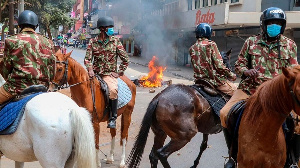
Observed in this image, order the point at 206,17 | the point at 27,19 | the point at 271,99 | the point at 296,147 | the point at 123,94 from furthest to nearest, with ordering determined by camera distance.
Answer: the point at 206,17 → the point at 123,94 → the point at 27,19 → the point at 296,147 → the point at 271,99

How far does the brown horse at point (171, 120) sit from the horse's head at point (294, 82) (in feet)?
7.87

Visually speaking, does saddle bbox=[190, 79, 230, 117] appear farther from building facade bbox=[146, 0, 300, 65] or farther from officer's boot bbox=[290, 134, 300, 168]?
building facade bbox=[146, 0, 300, 65]

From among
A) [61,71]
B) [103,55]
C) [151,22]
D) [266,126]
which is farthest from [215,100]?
[151,22]

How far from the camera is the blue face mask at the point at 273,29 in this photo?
14.9 feet

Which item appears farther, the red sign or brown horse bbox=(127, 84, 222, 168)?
the red sign

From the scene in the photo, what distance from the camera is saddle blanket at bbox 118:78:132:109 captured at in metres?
7.15

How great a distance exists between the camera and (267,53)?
4.65m

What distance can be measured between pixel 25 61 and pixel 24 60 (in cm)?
2

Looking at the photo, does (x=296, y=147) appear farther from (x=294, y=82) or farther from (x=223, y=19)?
(x=223, y=19)

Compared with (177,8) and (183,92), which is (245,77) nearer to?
(183,92)

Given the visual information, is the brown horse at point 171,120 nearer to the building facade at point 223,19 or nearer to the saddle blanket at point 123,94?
the saddle blanket at point 123,94

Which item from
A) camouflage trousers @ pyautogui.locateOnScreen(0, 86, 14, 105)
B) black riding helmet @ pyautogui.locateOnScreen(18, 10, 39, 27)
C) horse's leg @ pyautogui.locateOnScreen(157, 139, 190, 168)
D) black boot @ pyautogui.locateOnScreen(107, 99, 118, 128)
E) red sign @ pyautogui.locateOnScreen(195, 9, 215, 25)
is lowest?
horse's leg @ pyautogui.locateOnScreen(157, 139, 190, 168)

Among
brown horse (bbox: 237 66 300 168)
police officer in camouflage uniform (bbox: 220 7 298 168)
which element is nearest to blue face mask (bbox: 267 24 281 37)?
police officer in camouflage uniform (bbox: 220 7 298 168)

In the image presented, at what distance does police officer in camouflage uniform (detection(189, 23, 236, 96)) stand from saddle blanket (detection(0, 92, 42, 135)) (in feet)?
9.97
